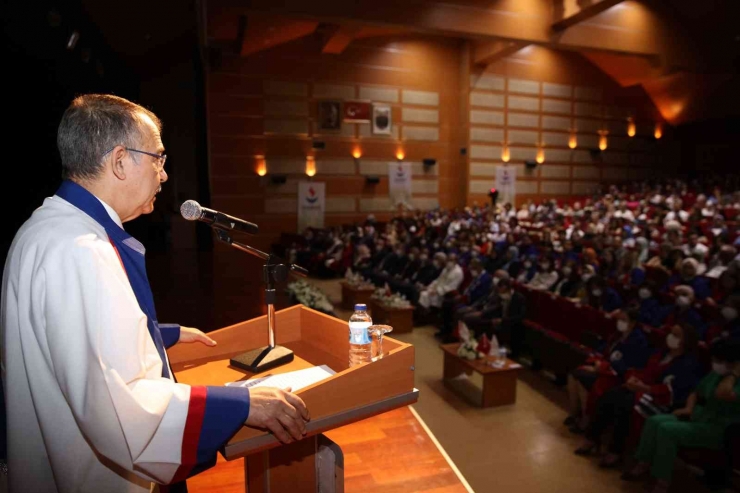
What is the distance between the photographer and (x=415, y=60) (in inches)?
632

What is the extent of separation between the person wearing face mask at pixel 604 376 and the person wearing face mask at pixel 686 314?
50 centimetres

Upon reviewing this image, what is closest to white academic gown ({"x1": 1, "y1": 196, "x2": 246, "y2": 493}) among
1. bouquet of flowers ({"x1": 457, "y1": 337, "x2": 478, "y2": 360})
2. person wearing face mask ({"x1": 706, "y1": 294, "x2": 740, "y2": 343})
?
bouquet of flowers ({"x1": 457, "y1": 337, "x2": 478, "y2": 360})

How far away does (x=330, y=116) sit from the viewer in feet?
49.1

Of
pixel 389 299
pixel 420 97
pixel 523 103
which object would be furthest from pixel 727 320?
pixel 523 103

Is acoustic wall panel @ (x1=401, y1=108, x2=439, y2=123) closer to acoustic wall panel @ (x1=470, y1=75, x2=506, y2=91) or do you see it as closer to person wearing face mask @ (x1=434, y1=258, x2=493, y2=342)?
acoustic wall panel @ (x1=470, y1=75, x2=506, y2=91)

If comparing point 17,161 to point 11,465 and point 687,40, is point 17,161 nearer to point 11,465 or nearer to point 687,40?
point 11,465

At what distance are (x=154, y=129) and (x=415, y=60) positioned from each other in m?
16.1

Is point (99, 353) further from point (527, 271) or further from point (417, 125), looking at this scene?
point (417, 125)

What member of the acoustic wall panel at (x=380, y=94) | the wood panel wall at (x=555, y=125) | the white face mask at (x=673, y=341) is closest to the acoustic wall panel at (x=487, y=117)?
the wood panel wall at (x=555, y=125)

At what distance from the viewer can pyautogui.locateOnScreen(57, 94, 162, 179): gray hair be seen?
3.47ft

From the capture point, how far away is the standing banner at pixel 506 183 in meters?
17.1

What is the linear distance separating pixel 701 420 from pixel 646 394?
0.40m

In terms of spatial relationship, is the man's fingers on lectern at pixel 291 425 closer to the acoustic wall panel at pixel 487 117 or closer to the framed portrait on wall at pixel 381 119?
the framed portrait on wall at pixel 381 119

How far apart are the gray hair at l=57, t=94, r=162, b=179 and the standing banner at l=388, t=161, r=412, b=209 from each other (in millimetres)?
15035
